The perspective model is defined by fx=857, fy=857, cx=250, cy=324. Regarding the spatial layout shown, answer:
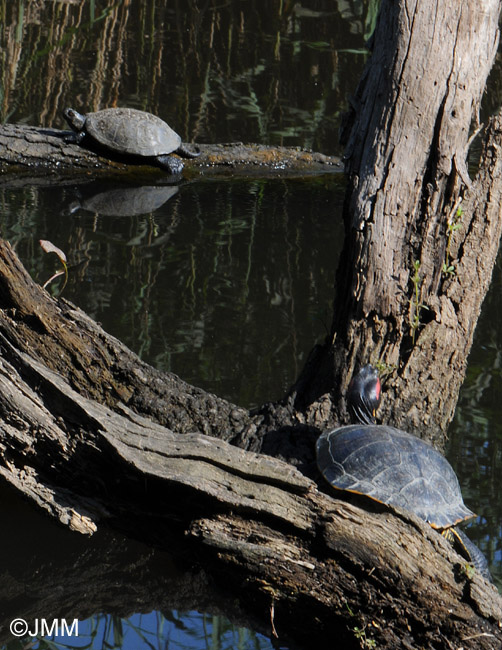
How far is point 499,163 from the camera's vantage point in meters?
3.28

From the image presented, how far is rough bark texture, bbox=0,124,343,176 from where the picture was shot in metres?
6.44

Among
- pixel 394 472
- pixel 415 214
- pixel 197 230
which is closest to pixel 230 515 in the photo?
pixel 394 472

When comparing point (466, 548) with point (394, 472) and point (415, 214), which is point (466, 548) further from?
point (415, 214)

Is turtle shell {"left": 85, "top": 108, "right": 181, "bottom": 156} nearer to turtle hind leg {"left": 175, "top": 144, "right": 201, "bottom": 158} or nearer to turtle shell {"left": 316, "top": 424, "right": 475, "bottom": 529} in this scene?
turtle hind leg {"left": 175, "top": 144, "right": 201, "bottom": 158}

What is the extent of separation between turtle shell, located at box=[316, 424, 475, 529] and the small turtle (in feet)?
13.2

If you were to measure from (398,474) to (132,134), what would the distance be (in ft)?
14.7

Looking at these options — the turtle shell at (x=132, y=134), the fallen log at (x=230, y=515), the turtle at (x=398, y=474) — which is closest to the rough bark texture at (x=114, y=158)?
the turtle shell at (x=132, y=134)

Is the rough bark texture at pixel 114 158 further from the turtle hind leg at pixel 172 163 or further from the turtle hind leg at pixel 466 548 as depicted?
the turtle hind leg at pixel 466 548

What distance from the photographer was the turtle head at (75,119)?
22.4 feet

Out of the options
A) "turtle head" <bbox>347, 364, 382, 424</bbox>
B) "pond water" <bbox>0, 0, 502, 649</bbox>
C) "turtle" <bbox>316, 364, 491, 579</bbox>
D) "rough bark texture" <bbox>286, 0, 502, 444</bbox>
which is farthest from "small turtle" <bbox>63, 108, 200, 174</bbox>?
"turtle" <bbox>316, 364, 491, 579</bbox>

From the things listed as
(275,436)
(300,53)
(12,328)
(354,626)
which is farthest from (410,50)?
(300,53)

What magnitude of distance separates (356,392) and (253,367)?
0.90 meters

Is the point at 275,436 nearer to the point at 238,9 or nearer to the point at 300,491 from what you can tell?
the point at 300,491

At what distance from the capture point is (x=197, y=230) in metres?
5.43
